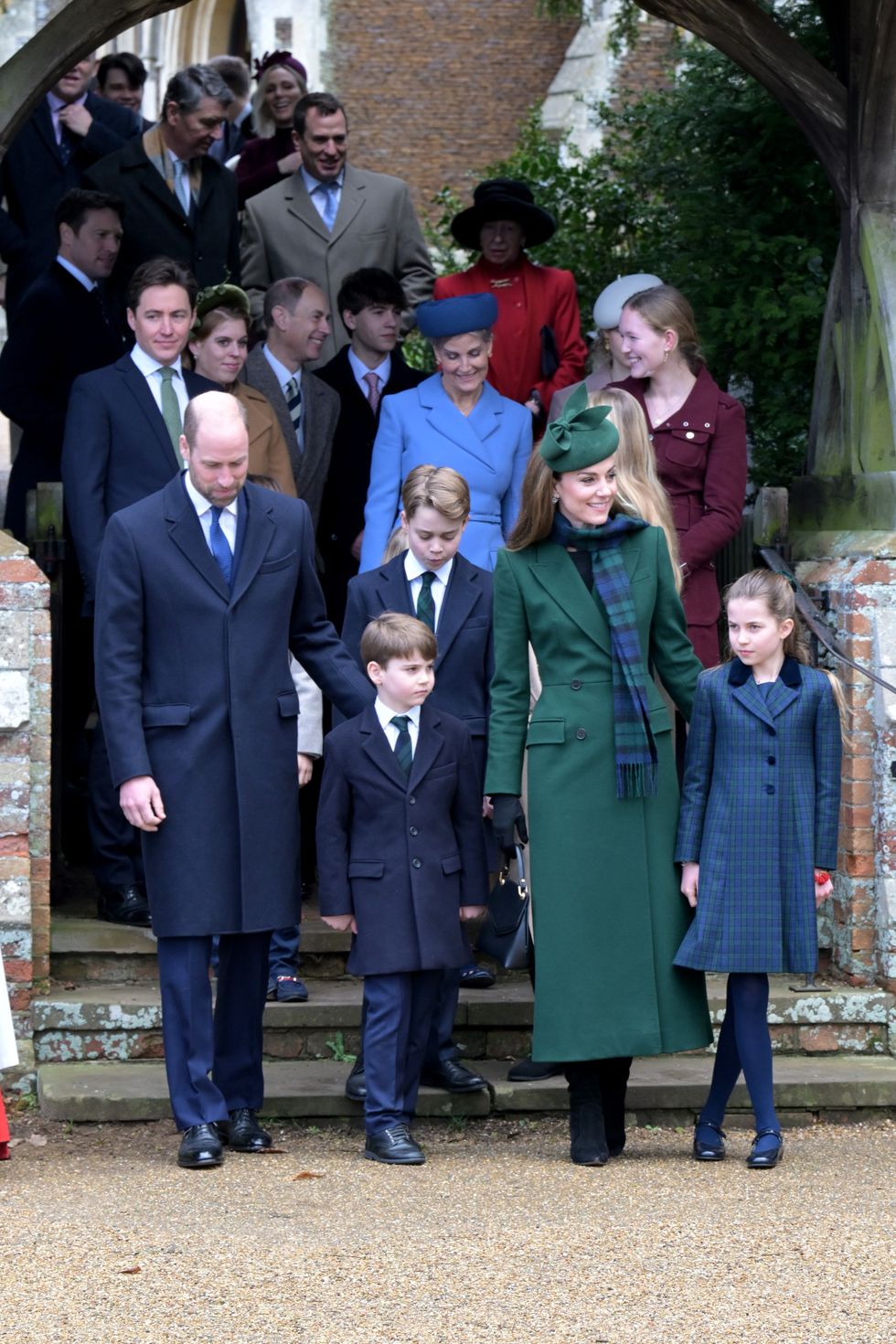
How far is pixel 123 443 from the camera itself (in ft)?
21.4

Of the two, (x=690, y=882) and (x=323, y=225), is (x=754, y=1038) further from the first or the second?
(x=323, y=225)

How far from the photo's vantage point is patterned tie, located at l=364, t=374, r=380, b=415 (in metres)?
7.54

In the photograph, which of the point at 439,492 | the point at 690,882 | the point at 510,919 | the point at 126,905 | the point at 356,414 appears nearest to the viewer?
the point at 690,882

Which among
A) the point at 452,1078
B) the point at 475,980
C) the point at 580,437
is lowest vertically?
the point at 452,1078

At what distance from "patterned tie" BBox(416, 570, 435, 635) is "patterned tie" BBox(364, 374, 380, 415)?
1.83 m

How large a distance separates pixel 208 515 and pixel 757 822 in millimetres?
1567

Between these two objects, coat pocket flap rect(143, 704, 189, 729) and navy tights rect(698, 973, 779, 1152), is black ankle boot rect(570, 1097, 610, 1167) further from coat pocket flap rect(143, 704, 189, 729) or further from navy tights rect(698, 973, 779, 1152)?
coat pocket flap rect(143, 704, 189, 729)

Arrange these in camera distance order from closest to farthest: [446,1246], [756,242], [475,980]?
[446,1246] → [475,980] → [756,242]

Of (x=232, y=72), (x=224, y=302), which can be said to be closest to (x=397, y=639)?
(x=224, y=302)

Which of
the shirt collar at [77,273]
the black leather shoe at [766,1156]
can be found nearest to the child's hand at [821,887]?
the black leather shoe at [766,1156]

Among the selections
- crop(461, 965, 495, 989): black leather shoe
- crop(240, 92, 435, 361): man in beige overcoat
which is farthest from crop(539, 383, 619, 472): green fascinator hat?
crop(240, 92, 435, 361): man in beige overcoat

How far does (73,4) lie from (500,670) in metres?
2.56

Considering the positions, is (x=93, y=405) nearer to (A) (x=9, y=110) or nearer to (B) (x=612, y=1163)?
(A) (x=9, y=110)

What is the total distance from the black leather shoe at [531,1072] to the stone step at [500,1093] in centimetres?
4
